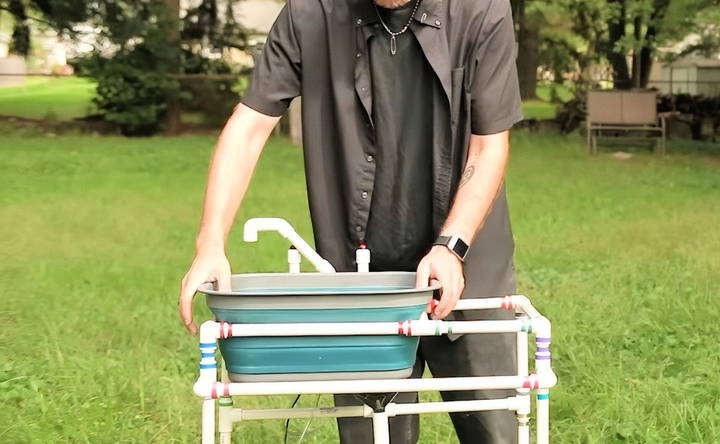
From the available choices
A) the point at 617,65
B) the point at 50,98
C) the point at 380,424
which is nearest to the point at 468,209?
the point at 380,424

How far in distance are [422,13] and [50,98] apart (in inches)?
846

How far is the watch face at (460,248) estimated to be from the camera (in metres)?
2.43

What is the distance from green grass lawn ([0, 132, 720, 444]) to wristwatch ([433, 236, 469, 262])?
7.22 feet

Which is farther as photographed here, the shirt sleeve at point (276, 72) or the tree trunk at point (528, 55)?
the tree trunk at point (528, 55)

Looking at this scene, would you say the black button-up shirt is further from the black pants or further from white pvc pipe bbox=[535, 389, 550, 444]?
white pvc pipe bbox=[535, 389, 550, 444]

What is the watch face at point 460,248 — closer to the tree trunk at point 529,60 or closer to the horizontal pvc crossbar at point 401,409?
the horizontal pvc crossbar at point 401,409

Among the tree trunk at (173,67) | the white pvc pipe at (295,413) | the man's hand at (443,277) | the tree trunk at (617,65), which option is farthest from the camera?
the tree trunk at (617,65)

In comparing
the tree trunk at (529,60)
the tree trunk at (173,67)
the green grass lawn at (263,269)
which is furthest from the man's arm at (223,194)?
the tree trunk at (529,60)

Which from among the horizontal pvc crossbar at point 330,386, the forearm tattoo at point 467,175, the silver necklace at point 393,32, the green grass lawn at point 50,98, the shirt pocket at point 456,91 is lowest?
the green grass lawn at point 50,98

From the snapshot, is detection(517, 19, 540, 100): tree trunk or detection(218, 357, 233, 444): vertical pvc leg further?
detection(517, 19, 540, 100): tree trunk

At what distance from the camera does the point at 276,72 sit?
271 cm

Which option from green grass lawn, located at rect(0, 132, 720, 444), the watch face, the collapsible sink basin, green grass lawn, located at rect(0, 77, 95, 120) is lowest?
green grass lawn, located at rect(0, 132, 720, 444)

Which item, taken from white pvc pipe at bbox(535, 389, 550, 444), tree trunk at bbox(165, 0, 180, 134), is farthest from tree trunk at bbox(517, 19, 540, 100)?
white pvc pipe at bbox(535, 389, 550, 444)

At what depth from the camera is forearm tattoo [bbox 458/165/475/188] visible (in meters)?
2.60
